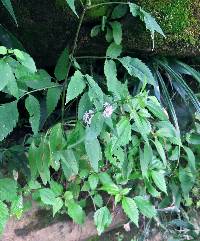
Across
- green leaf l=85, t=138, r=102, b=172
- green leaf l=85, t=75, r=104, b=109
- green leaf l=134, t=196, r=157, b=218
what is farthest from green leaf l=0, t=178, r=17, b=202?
green leaf l=134, t=196, r=157, b=218

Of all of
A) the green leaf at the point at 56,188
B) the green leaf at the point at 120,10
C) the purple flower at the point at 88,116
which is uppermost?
the green leaf at the point at 120,10

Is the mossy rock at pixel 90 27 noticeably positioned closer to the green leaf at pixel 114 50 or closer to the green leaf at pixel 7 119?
the green leaf at pixel 114 50

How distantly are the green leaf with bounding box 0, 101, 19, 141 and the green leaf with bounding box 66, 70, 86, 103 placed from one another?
0.63 ft

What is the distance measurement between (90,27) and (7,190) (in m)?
0.69

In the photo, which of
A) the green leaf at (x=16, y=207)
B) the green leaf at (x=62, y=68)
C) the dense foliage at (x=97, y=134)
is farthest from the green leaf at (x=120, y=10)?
the green leaf at (x=16, y=207)

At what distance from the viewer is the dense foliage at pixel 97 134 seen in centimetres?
127

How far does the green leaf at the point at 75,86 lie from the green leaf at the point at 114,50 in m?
0.29

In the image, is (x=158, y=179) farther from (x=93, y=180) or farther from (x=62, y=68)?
(x=62, y=68)

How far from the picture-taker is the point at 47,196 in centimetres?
Result: 154

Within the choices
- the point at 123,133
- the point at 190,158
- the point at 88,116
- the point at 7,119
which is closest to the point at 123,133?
the point at 123,133

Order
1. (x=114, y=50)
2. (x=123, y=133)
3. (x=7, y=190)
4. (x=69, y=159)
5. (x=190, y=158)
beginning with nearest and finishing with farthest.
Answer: (x=123, y=133) → (x=7, y=190) → (x=69, y=159) → (x=114, y=50) → (x=190, y=158)

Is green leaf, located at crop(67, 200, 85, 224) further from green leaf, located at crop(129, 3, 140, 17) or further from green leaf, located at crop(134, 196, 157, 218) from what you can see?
green leaf, located at crop(129, 3, 140, 17)

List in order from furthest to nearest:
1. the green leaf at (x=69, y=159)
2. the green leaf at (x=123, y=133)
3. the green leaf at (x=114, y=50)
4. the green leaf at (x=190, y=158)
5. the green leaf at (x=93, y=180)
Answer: the green leaf at (x=190, y=158), the green leaf at (x=93, y=180), the green leaf at (x=114, y=50), the green leaf at (x=69, y=159), the green leaf at (x=123, y=133)

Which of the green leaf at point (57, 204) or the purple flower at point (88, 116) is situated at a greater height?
the purple flower at point (88, 116)
